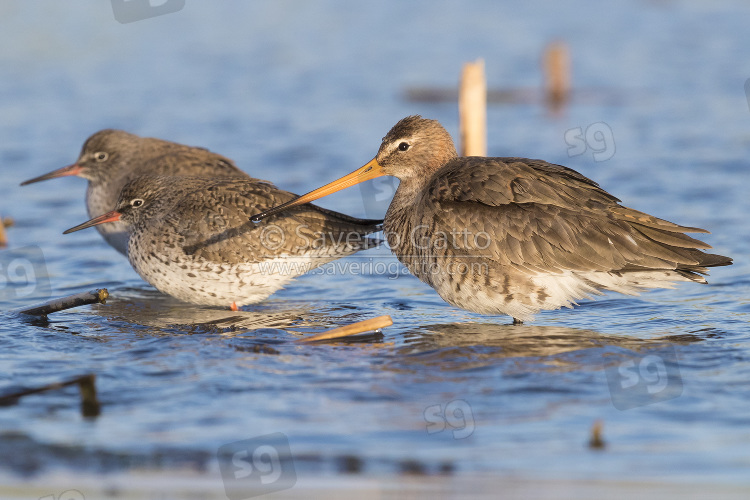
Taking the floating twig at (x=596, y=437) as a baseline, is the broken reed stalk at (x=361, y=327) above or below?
above

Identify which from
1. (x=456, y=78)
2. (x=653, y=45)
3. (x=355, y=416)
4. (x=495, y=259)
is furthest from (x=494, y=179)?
(x=653, y=45)

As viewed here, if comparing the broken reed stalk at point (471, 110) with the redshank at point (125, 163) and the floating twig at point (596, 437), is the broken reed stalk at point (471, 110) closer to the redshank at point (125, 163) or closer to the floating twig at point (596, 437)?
the redshank at point (125, 163)

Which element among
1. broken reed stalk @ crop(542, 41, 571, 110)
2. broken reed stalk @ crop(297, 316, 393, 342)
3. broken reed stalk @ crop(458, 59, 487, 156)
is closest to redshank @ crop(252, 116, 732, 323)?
broken reed stalk @ crop(297, 316, 393, 342)

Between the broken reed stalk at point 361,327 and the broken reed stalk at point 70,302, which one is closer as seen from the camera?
the broken reed stalk at point 361,327

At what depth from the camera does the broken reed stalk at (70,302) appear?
26.2 feet

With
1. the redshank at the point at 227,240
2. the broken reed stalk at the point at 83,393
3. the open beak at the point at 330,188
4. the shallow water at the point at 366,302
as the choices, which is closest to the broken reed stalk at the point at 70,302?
the shallow water at the point at 366,302

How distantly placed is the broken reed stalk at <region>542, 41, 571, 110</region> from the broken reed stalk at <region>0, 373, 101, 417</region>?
42.3ft

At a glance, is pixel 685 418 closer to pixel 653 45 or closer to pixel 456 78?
pixel 456 78

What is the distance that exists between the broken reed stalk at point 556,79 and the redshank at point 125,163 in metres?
8.65

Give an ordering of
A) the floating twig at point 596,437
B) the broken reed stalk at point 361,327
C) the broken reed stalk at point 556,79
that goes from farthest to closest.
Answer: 1. the broken reed stalk at point 556,79
2. the broken reed stalk at point 361,327
3. the floating twig at point 596,437

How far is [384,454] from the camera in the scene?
5910mm

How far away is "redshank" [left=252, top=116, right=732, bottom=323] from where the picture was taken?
26.0 feet

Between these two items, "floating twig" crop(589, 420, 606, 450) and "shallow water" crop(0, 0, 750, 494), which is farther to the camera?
"shallow water" crop(0, 0, 750, 494)

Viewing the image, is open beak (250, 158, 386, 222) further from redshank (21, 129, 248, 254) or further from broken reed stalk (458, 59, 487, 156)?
broken reed stalk (458, 59, 487, 156)
